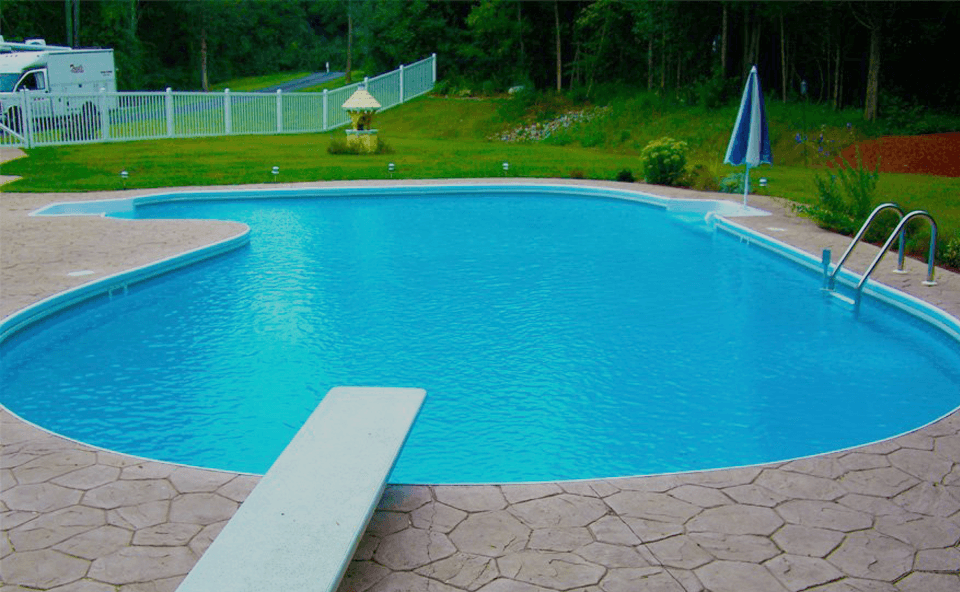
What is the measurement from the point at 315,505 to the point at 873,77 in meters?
17.9

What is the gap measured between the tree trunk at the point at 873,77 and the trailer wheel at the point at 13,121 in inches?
728

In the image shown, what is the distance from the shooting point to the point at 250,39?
4603 centimetres

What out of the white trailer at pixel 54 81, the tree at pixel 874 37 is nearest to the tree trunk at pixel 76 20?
the white trailer at pixel 54 81

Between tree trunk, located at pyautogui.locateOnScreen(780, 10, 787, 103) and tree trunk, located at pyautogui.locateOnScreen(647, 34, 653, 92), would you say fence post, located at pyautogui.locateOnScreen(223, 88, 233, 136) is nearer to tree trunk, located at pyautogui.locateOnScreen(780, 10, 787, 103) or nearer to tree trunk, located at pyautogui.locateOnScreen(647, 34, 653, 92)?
tree trunk, located at pyautogui.locateOnScreen(647, 34, 653, 92)

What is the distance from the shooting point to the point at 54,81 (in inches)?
931

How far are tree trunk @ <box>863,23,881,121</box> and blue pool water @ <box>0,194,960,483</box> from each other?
9.78 meters

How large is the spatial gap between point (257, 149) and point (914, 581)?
1817cm

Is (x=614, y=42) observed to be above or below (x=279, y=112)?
above

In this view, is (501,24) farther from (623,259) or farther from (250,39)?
(250,39)

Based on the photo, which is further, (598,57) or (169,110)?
(598,57)

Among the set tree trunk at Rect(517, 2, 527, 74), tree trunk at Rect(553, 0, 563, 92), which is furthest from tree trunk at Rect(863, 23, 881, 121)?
tree trunk at Rect(517, 2, 527, 74)

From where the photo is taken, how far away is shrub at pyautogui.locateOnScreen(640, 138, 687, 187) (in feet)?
47.8

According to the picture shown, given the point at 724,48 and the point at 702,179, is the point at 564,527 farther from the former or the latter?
the point at 724,48

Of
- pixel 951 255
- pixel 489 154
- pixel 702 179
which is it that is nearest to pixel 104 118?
pixel 489 154
